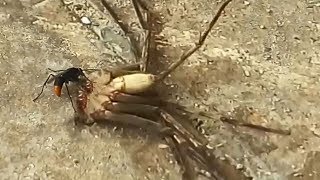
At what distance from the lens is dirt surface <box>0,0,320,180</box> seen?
133cm

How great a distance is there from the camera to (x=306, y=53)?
5.05ft

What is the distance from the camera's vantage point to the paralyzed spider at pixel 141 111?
132 cm

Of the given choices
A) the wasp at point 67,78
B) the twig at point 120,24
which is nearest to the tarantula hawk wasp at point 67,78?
the wasp at point 67,78

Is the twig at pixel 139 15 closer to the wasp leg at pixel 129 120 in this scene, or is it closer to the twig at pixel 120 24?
the twig at pixel 120 24

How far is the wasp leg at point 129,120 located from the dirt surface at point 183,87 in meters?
0.02

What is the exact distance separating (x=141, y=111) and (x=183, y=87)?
0.13 metres

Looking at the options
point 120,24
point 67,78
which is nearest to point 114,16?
point 120,24

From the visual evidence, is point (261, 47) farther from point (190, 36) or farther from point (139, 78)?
point (139, 78)

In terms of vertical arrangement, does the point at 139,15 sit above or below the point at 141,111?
above

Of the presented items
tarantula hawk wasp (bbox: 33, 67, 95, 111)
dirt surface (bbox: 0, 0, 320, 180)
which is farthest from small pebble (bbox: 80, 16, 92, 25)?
tarantula hawk wasp (bbox: 33, 67, 95, 111)

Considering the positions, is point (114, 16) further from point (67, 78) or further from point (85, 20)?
point (67, 78)

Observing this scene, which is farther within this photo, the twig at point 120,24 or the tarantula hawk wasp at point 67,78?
the twig at point 120,24

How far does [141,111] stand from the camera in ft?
4.47

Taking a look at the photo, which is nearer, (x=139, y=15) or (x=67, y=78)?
(x=67, y=78)
